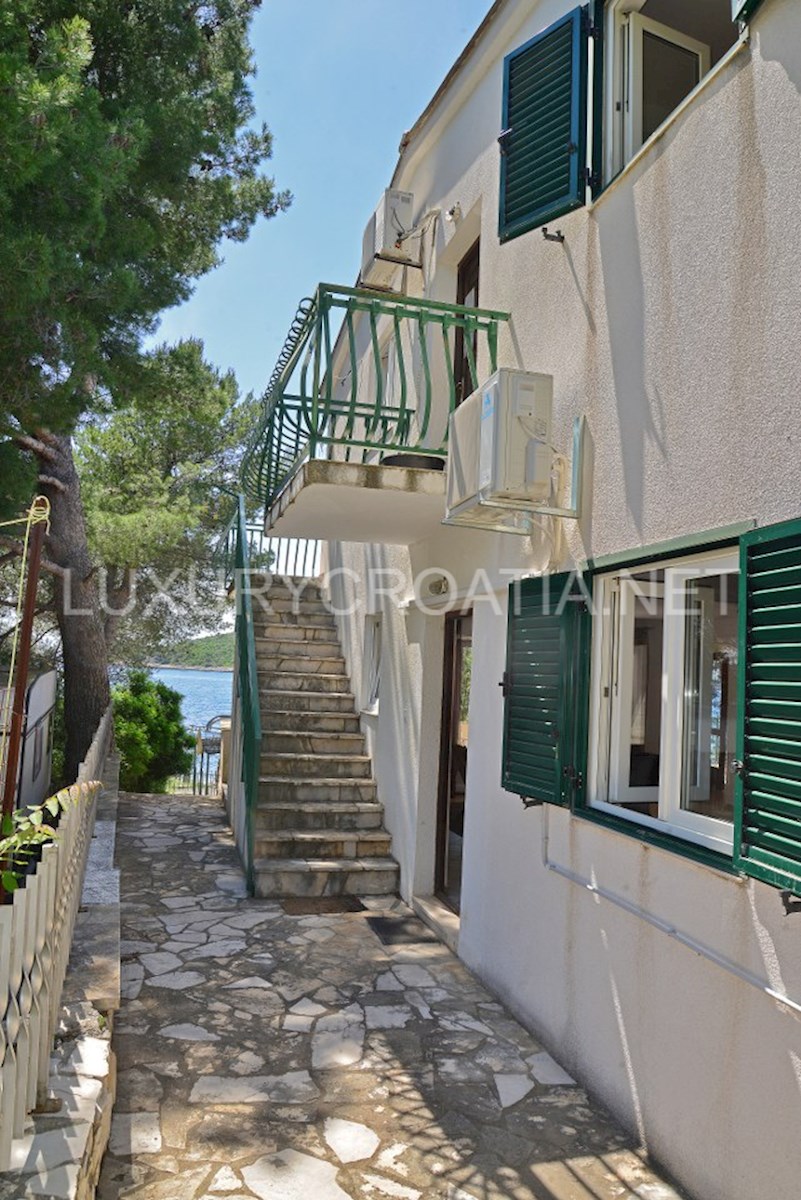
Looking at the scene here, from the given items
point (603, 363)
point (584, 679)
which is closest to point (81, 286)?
point (603, 363)

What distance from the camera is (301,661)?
33.5 feet

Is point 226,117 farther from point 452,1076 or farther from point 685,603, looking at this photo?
point 452,1076

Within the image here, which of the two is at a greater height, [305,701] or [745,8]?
[745,8]

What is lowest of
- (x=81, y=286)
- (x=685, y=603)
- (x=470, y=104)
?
(x=685, y=603)

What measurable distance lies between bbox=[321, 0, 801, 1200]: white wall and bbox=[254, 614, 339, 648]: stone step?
523 centimetres

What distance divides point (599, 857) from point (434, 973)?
2155 mm

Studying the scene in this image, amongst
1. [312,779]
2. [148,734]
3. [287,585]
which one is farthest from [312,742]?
[148,734]

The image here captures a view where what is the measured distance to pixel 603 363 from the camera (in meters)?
4.43

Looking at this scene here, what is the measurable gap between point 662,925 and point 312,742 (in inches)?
227

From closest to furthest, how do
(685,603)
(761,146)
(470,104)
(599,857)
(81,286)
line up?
1. (761,146)
2. (685,603)
3. (599,857)
4. (470,104)
5. (81,286)

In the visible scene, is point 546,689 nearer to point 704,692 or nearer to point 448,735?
point 704,692

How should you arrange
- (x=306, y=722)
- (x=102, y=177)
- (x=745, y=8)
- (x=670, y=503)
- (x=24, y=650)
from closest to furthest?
(x=24, y=650), (x=745, y=8), (x=670, y=503), (x=102, y=177), (x=306, y=722)

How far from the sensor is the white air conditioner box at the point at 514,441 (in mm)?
4359

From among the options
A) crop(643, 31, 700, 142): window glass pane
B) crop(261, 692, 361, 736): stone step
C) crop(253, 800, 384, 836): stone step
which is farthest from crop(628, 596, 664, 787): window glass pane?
crop(261, 692, 361, 736): stone step
